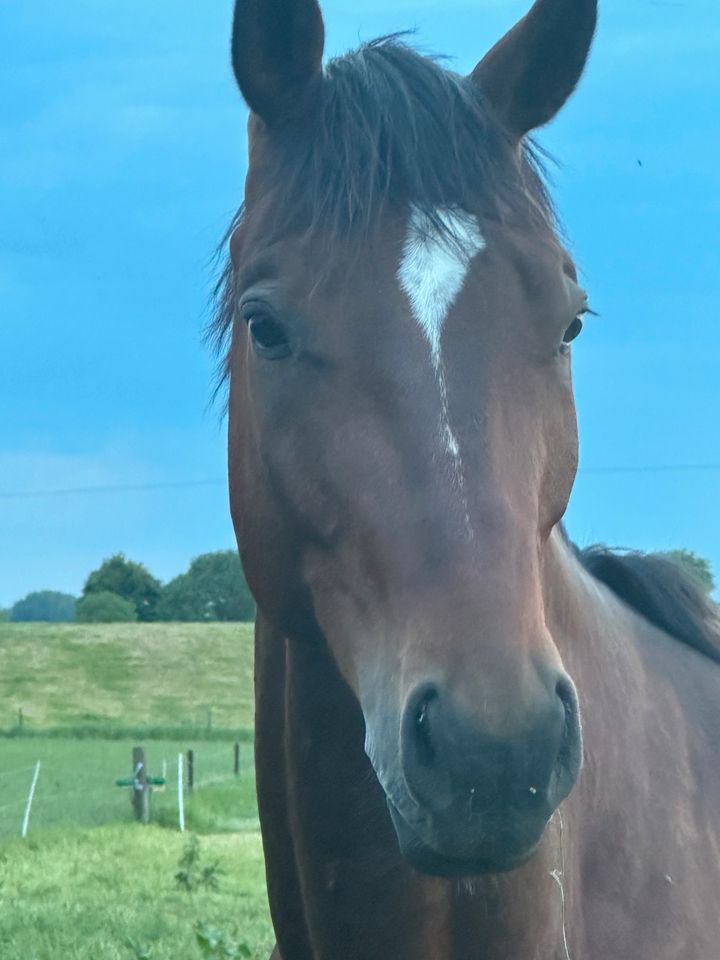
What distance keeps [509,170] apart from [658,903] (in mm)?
1628

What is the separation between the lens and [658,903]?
2.72m

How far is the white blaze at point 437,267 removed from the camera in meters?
2.31

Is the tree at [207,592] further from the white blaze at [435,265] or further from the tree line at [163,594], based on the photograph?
the white blaze at [435,265]

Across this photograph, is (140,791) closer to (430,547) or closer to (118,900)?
(118,900)

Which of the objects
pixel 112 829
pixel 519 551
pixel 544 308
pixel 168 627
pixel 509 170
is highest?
pixel 168 627

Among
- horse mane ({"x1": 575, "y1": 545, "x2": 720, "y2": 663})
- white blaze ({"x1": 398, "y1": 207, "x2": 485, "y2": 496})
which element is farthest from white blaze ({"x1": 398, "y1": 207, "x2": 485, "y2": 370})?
horse mane ({"x1": 575, "y1": 545, "x2": 720, "y2": 663})

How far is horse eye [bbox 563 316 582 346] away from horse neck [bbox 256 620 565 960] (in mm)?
850

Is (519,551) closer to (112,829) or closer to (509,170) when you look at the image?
(509,170)

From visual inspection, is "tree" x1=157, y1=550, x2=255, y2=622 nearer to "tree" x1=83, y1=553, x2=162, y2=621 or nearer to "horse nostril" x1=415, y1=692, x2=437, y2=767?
"tree" x1=83, y1=553, x2=162, y2=621

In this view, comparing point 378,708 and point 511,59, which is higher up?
point 511,59

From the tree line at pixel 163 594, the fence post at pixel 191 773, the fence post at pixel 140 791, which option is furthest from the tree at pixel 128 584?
the fence post at pixel 140 791

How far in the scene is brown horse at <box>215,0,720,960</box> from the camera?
2014 mm

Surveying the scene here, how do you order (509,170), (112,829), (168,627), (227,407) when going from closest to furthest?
1. (509,170)
2. (227,407)
3. (112,829)
4. (168,627)

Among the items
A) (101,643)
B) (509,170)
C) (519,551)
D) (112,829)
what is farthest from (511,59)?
(101,643)
